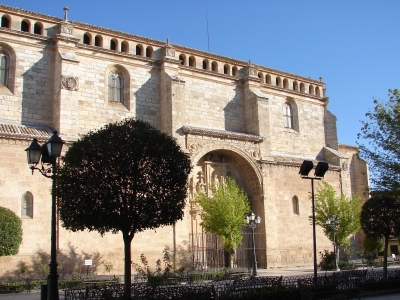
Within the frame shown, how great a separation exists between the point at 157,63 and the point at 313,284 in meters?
16.5

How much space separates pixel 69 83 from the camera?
21422mm

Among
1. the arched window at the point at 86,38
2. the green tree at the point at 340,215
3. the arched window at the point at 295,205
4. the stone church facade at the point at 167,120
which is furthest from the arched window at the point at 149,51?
the green tree at the point at 340,215

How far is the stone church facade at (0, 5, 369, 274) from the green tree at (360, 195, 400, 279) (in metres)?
4.96

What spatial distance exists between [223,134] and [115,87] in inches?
264

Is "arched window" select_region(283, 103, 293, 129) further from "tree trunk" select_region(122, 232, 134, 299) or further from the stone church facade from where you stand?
"tree trunk" select_region(122, 232, 134, 299)

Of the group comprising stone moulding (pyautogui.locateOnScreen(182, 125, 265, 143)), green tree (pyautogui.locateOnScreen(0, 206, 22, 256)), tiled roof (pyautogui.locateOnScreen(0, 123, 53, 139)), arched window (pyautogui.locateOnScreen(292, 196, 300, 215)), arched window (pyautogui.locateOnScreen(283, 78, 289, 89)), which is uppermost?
arched window (pyautogui.locateOnScreen(283, 78, 289, 89))

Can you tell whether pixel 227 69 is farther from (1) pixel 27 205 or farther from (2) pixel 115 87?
(1) pixel 27 205

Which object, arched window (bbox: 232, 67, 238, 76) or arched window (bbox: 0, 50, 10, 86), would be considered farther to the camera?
arched window (bbox: 232, 67, 238, 76)

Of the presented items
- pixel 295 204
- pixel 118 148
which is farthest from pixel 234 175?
pixel 118 148

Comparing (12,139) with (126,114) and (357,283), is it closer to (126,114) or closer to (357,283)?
(126,114)

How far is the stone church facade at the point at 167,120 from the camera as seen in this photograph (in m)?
19.8

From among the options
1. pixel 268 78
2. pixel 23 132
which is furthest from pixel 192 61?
pixel 23 132

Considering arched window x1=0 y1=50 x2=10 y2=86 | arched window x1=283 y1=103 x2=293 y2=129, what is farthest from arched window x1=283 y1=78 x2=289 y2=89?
arched window x1=0 y1=50 x2=10 y2=86

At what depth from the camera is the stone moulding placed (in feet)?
78.9
